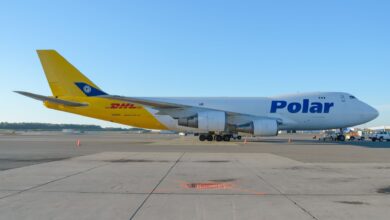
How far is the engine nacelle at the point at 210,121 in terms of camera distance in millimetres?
28969

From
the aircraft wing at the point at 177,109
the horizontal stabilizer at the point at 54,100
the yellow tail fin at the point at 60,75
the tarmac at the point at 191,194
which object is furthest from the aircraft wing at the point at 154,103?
the tarmac at the point at 191,194

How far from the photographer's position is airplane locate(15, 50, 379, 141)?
1248 inches

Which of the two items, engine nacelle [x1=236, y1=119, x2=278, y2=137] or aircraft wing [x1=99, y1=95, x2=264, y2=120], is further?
aircraft wing [x1=99, y1=95, x2=264, y2=120]

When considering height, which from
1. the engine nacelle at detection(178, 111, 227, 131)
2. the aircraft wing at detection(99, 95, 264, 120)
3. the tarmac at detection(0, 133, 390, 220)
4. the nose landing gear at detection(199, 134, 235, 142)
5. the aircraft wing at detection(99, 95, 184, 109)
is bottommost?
the tarmac at detection(0, 133, 390, 220)

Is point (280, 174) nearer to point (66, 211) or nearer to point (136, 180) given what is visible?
point (136, 180)

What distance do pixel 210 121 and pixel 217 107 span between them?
343 cm

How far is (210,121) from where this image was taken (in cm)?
2895

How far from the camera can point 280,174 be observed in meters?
10.4

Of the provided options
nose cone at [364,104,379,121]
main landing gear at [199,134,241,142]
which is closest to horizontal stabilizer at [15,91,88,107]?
main landing gear at [199,134,241,142]

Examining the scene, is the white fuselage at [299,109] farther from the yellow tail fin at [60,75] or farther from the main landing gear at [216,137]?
the yellow tail fin at [60,75]

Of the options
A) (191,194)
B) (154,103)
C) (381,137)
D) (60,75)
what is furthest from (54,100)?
(381,137)

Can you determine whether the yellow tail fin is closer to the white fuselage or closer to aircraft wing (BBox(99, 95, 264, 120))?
aircraft wing (BBox(99, 95, 264, 120))

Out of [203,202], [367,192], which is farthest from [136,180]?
[367,192]

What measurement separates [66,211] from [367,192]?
19.4 ft
